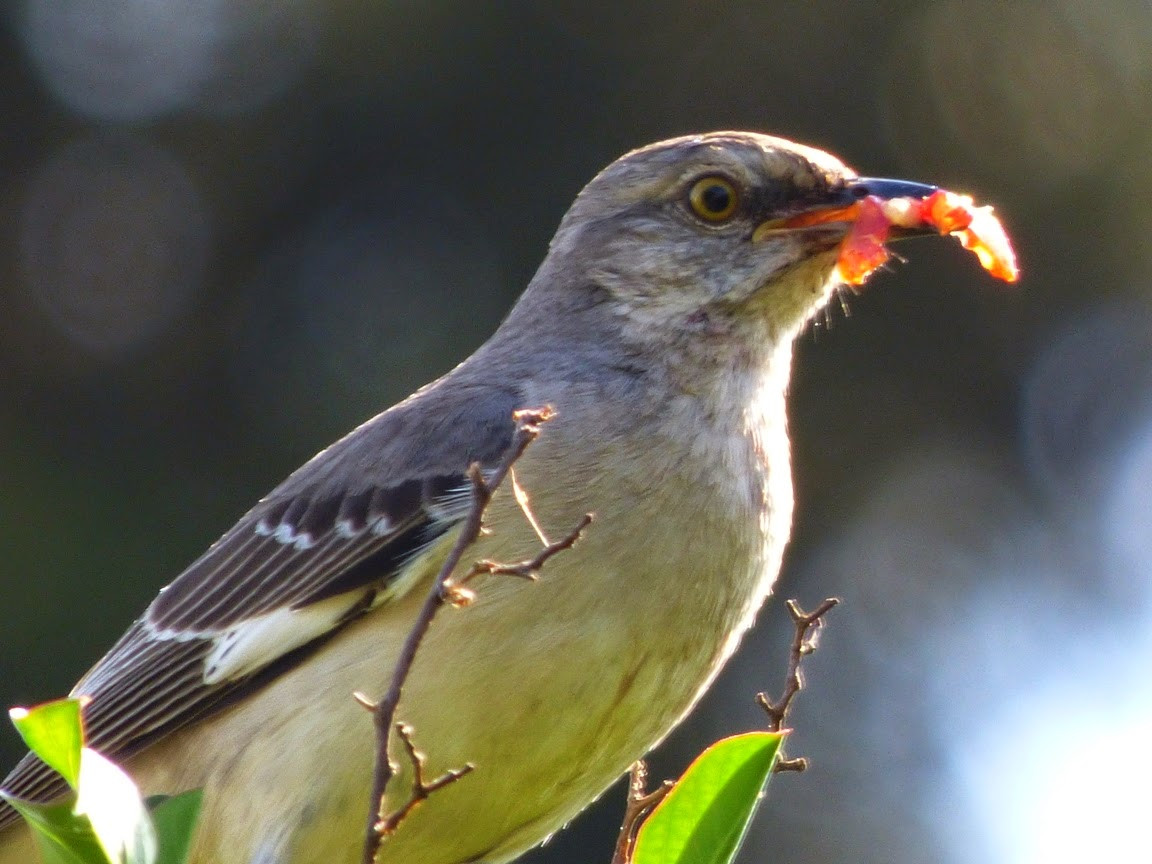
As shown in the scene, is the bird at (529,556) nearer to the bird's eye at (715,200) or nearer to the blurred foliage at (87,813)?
the bird's eye at (715,200)

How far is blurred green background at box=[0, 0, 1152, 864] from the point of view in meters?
10.1

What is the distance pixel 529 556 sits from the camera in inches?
162

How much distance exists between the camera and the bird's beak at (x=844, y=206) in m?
4.81

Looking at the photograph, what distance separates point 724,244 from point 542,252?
5017mm

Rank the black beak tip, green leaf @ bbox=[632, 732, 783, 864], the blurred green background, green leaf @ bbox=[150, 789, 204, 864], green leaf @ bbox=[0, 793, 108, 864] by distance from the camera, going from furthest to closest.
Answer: the blurred green background < the black beak tip < green leaf @ bbox=[632, 732, 783, 864] < green leaf @ bbox=[150, 789, 204, 864] < green leaf @ bbox=[0, 793, 108, 864]

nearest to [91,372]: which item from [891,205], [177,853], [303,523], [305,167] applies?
[305,167]

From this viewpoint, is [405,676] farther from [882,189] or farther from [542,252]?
[542,252]

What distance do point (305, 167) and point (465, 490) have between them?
22.2ft

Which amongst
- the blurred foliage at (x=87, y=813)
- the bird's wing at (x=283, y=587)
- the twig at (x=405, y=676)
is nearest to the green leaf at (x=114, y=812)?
the blurred foliage at (x=87, y=813)

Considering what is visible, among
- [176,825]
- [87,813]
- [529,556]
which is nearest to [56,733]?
[87,813]

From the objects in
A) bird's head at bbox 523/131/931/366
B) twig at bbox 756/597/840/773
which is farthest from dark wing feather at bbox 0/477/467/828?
twig at bbox 756/597/840/773

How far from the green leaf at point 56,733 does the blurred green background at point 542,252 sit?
685cm

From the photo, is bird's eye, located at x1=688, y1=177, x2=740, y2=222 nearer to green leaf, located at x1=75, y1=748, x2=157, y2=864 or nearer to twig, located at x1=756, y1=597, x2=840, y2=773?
twig, located at x1=756, y1=597, x2=840, y2=773

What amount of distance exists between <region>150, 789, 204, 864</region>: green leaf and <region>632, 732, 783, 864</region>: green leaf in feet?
2.38
